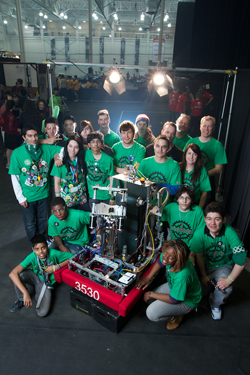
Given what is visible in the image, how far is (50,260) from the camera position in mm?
2742

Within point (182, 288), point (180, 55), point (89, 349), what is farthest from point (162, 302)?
point (180, 55)

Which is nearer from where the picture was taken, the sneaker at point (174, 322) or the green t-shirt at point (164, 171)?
the sneaker at point (174, 322)

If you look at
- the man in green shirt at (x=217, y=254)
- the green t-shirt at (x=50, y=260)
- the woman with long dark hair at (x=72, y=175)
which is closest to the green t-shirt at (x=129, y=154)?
the woman with long dark hair at (x=72, y=175)

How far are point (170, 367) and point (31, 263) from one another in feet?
5.21

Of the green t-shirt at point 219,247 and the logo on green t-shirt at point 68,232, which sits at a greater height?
the green t-shirt at point 219,247

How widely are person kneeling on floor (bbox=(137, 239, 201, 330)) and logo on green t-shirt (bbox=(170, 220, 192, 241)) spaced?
1.58 ft

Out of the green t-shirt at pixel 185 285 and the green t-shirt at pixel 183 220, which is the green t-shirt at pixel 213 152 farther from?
Answer: the green t-shirt at pixel 185 285

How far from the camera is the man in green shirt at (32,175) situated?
3090 mm

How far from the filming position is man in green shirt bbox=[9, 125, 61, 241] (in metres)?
3.09

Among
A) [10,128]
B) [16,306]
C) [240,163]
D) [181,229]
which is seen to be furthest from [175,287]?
[10,128]

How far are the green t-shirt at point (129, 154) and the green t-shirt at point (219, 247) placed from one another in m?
1.24

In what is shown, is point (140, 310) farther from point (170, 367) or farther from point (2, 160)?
point (2, 160)

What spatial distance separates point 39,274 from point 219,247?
188 cm

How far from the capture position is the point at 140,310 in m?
2.66
